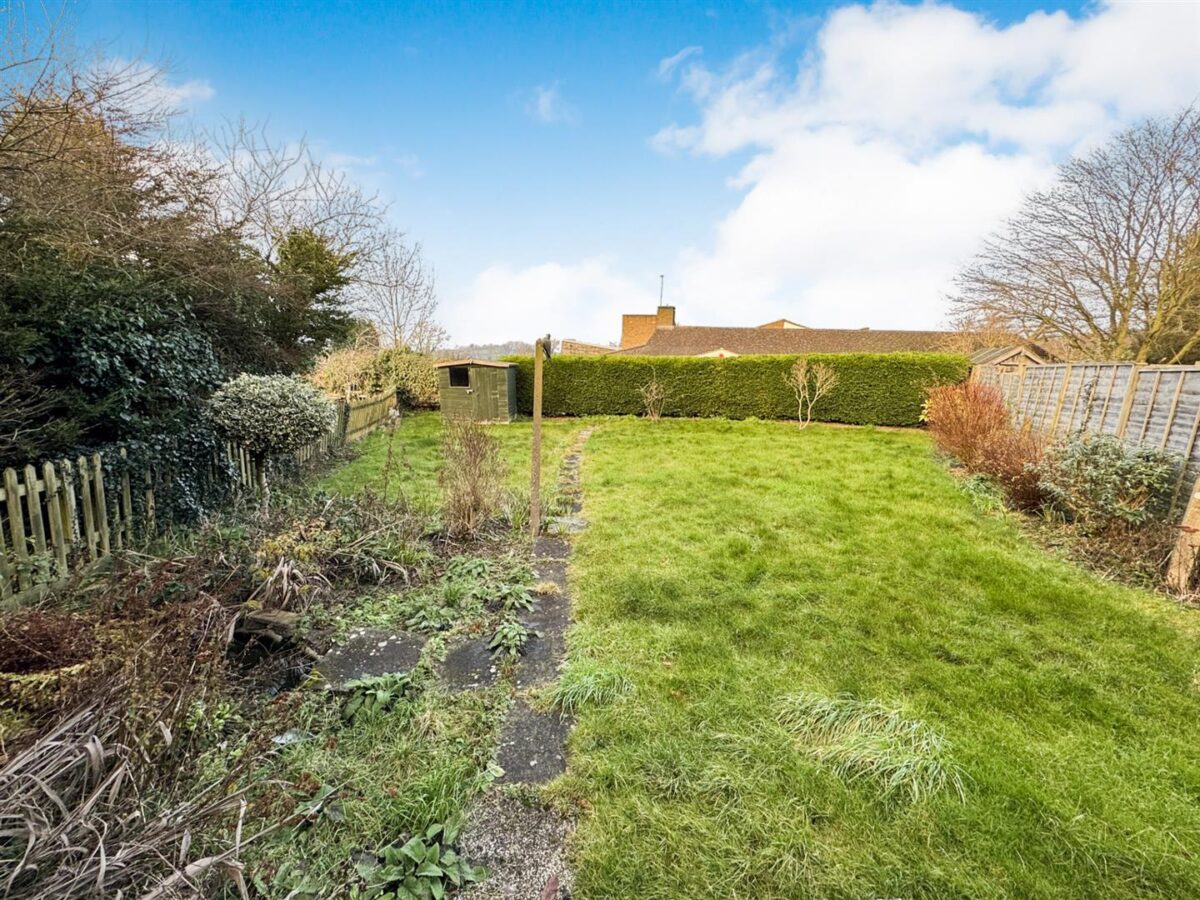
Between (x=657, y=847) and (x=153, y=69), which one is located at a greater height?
(x=153, y=69)

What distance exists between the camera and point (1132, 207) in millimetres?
13086

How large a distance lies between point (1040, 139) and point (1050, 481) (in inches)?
285

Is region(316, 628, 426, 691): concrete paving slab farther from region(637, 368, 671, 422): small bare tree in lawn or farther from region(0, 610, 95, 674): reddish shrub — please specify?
region(637, 368, 671, 422): small bare tree in lawn

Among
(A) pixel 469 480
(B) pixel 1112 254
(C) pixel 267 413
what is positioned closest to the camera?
(A) pixel 469 480

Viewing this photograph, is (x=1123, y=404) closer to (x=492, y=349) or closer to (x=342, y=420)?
(x=342, y=420)

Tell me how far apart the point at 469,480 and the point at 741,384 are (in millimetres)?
12189

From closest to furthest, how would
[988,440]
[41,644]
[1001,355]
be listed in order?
[41,644]
[988,440]
[1001,355]

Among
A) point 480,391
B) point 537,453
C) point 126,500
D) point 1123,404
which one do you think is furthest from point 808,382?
point 126,500

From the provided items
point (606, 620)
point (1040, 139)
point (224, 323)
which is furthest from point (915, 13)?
point (224, 323)

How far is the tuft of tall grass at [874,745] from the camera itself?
2.12m

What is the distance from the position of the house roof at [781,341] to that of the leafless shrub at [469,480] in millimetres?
22384

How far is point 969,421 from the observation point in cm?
796

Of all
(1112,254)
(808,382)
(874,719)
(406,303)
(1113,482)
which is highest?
(1112,254)

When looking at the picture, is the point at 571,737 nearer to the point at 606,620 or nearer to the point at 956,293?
the point at 606,620
